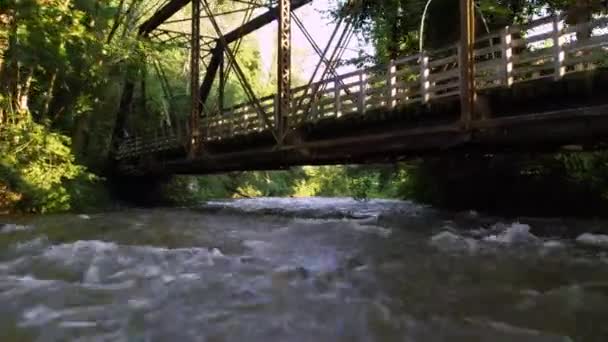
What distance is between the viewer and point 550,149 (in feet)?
31.1

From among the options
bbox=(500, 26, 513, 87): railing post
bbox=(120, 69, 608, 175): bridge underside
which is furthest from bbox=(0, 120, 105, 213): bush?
bbox=(500, 26, 513, 87): railing post

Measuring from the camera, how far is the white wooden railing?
7.30 metres

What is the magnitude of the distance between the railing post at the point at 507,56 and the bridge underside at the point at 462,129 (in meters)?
0.25

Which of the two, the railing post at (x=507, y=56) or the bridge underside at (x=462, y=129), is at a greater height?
the railing post at (x=507, y=56)

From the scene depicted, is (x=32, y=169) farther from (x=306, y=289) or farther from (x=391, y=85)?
(x=306, y=289)

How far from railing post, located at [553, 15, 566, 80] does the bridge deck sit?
0.01m

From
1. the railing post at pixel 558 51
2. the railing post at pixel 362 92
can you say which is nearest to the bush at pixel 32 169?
the railing post at pixel 362 92

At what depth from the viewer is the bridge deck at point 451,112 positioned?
7219 mm

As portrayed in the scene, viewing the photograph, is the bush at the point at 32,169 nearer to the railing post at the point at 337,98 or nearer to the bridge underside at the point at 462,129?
the bridge underside at the point at 462,129

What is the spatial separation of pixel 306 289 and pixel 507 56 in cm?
550

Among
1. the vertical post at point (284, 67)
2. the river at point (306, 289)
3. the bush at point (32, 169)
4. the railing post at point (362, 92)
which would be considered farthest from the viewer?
the bush at point (32, 169)

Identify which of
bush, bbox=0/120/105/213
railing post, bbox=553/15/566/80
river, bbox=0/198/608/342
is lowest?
river, bbox=0/198/608/342

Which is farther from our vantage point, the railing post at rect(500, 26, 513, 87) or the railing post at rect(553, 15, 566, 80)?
the railing post at rect(500, 26, 513, 87)

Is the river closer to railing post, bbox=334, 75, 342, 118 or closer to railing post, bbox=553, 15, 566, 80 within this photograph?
railing post, bbox=553, 15, 566, 80
